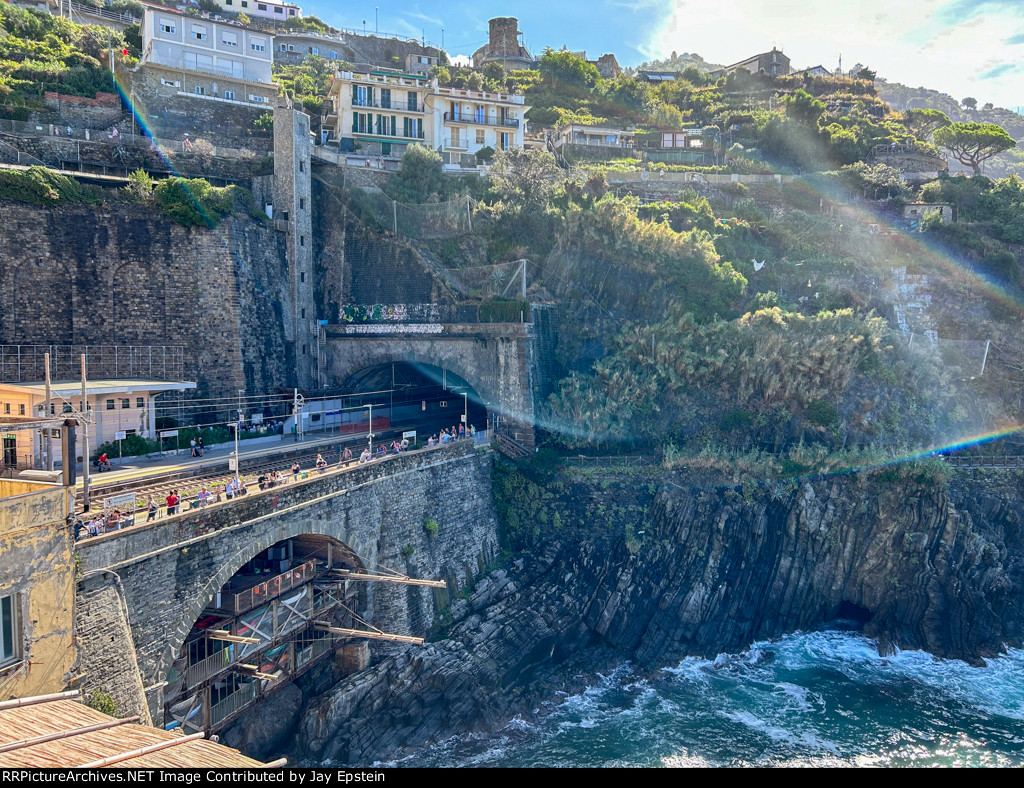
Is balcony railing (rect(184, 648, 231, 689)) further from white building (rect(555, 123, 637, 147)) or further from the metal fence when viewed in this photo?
white building (rect(555, 123, 637, 147))

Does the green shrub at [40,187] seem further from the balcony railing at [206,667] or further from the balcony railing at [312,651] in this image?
the balcony railing at [312,651]

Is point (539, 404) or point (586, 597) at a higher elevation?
point (539, 404)

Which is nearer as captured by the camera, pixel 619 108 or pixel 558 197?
pixel 558 197

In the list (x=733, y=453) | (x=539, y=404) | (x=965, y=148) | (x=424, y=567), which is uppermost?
(x=965, y=148)

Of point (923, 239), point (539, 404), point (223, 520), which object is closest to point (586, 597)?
point (539, 404)

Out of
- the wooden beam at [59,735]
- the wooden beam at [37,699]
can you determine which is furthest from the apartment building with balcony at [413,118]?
the wooden beam at [59,735]

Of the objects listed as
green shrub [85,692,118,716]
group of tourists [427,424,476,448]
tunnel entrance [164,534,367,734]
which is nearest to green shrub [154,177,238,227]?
group of tourists [427,424,476,448]

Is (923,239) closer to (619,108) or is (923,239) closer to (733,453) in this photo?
(733,453)

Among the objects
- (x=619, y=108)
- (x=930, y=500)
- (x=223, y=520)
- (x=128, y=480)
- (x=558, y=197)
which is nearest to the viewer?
(x=223, y=520)
